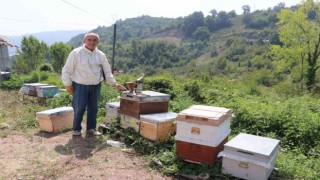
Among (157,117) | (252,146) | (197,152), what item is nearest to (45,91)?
(157,117)

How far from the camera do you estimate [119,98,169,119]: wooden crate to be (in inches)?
200

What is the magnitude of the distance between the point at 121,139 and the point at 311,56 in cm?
3163

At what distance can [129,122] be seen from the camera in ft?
17.5

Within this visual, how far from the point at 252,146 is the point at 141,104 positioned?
2059mm

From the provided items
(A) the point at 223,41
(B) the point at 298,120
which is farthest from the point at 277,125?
(A) the point at 223,41

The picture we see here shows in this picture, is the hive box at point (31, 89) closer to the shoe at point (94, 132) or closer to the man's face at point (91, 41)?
the shoe at point (94, 132)

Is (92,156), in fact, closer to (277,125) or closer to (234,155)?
(234,155)

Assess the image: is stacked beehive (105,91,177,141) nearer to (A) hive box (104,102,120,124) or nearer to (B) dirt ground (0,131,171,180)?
(A) hive box (104,102,120,124)

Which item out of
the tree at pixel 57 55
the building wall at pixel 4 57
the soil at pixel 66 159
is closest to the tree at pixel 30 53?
the tree at pixel 57 55

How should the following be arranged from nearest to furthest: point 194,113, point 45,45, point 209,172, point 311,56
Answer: point 209,172 < point 194,113 < point 311,56 < point 45,45

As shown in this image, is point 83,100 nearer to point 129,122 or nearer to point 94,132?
point 94,132

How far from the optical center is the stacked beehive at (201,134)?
400 cm

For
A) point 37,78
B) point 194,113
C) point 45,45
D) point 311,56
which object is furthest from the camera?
point 45,45

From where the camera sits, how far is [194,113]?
4227 mm
